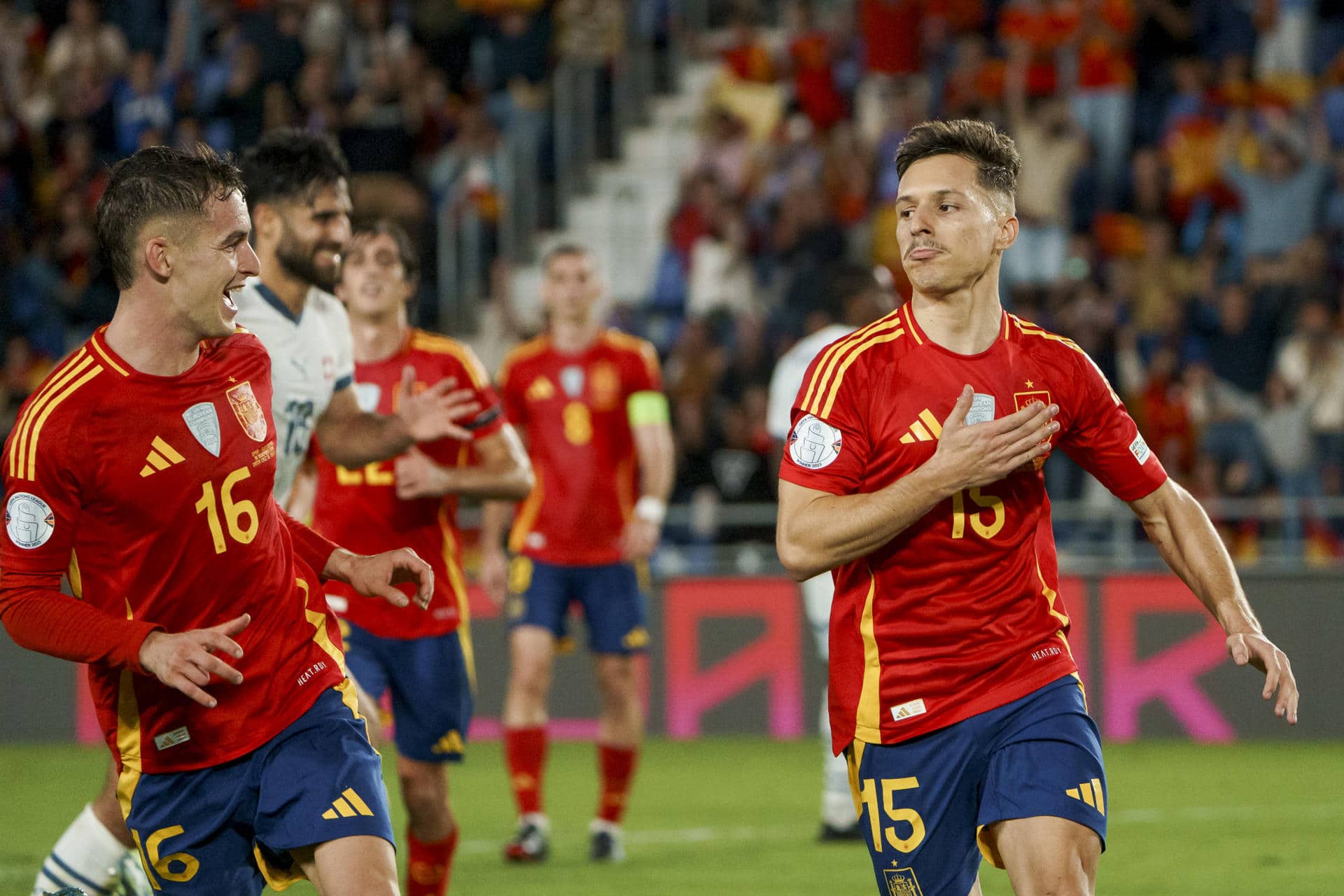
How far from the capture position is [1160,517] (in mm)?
4891

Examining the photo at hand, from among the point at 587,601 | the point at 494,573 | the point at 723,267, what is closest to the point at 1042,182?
the point at 723,267

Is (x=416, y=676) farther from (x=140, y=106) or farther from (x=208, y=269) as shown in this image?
(x=140, y=106)

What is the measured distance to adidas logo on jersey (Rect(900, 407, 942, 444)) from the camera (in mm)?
4602

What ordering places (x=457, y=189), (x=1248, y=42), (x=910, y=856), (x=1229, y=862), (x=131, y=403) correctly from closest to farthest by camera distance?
(x=131, y=403)
(x=910, y=856)
(x=1229, y=862)
(x=1248, y=42)
(x=457, y=189)

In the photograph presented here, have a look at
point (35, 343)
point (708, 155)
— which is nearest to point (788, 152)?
point (708, 155)

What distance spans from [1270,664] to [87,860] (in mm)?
3667

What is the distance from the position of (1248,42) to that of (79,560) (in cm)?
1472

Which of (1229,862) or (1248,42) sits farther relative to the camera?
(1248,42)

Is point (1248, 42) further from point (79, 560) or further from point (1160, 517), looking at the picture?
point (79, 560)

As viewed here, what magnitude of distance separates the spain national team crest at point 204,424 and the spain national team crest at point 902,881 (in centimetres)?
202

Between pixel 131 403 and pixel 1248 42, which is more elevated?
pixel 1248 42

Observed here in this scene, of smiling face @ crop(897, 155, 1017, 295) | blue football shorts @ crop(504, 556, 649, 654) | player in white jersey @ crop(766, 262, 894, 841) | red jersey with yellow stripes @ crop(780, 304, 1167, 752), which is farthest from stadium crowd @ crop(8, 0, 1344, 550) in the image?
red jersey with yellow stripes @ crop(780, 304, 1167, 752)

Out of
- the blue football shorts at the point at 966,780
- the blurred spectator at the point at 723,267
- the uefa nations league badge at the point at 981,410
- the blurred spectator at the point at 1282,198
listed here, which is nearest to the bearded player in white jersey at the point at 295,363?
the uefa nations league badge at the point at 981,410

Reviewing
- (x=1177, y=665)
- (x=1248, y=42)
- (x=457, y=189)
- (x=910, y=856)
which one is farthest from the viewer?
(x=457, y=189)
